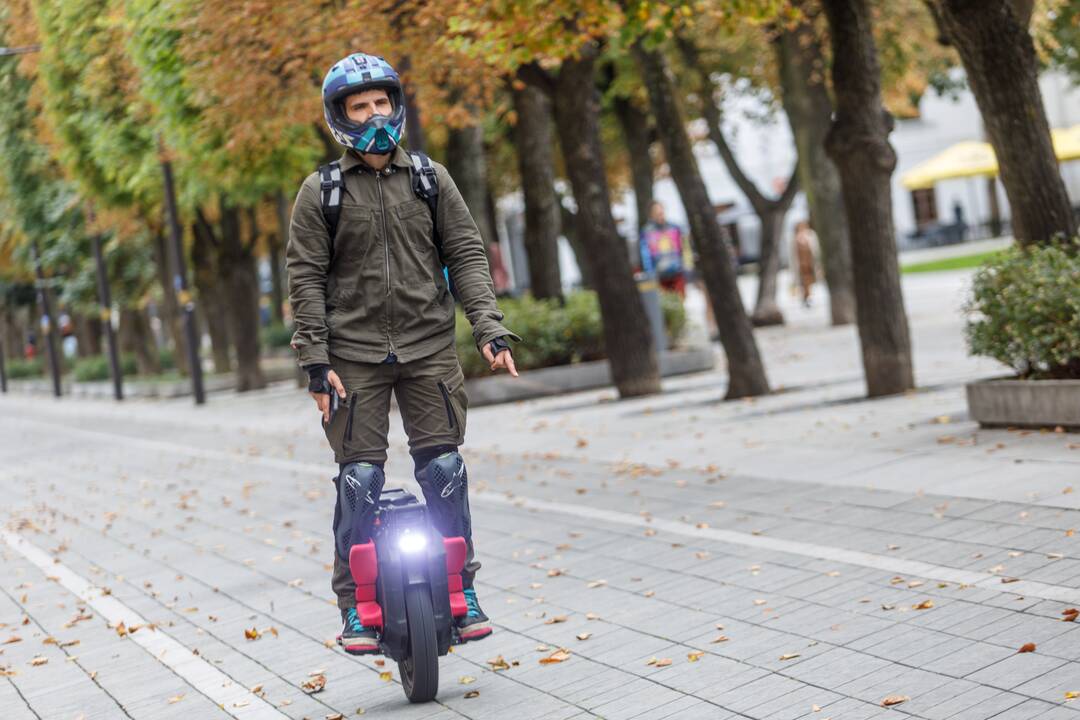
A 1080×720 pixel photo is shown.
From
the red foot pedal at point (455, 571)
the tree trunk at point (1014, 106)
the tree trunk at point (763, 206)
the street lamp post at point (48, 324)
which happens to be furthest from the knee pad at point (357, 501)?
Result: the street lamp post at point (48, 324)

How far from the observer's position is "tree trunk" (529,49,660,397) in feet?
55.6

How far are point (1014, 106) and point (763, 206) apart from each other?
57.2 feet

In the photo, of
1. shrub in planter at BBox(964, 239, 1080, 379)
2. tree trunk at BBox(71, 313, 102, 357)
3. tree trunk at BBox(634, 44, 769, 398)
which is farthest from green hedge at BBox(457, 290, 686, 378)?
tree trunk at BBox(71, 313, 102, 357)

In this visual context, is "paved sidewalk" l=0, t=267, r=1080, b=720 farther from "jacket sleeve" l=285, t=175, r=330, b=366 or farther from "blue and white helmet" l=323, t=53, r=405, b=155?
"blue and white helmet" l=323, t=53, r=405, b=155

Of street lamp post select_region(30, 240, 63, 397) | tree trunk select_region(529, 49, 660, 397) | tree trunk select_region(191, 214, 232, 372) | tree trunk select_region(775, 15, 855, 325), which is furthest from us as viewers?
street lamp post select_region(30, 240, 63, 397)

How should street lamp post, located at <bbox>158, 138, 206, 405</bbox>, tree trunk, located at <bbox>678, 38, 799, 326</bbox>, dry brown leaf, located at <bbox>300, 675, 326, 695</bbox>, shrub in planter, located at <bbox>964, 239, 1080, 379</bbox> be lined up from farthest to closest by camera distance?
tree trunk, located at <bbox>678, 38, 799, 326</bbox>
street lamp post, located at <bbox>158, 138, 206, 405</bbox>
shrub in planter, located at <bbox>964, 239, 1080, 379</bbox>
dry brown leaf, located at <bbox>300, 675, 326, 695</bbox>

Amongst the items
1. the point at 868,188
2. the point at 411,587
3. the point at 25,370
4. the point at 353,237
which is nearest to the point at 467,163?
the point at 868,188

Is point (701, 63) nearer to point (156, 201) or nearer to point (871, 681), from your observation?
point (156, 201)

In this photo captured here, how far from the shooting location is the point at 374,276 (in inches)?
211

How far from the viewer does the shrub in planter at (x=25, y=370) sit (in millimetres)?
56219

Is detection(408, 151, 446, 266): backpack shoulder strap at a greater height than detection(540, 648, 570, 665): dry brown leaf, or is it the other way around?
detection(408, 151, 446, 266): backpack shoulder strap

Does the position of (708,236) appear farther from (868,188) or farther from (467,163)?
(467,163)

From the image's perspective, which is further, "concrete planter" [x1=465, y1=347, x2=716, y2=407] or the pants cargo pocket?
"concrete planter" [x1=465, y1=347, x2=716, y2=407]

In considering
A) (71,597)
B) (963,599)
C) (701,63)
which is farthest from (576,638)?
(701,63)
